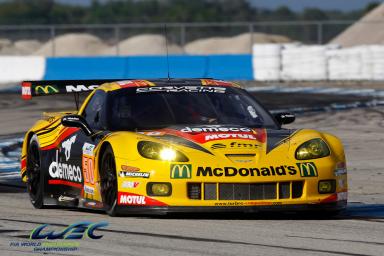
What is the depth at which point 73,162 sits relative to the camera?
10203mm

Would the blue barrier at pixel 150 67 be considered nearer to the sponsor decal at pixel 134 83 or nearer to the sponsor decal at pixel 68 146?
the sponsor decal at pixel 134 83

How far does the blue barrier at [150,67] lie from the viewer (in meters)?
33.9

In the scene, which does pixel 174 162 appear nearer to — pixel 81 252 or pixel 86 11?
pixel 81 252

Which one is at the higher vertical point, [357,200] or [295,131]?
[295,131]

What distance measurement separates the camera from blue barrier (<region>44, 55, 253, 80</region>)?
1335 inches

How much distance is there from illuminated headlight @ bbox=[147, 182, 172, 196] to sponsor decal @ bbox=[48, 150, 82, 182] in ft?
4.20

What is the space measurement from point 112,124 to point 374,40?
36.0 meters

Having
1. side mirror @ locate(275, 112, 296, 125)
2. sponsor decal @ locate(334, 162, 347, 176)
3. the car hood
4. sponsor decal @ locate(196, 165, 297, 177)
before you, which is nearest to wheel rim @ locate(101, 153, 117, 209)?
the car hood

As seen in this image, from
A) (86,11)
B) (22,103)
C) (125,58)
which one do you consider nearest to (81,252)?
(22,103)

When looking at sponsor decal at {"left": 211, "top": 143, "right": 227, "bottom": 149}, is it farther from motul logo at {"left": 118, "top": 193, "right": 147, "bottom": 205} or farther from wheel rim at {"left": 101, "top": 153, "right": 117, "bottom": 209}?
wheel rim at {"left": 101, "top": 153, "right": 117, "bottom": 209}

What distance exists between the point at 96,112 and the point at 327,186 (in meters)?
2.35

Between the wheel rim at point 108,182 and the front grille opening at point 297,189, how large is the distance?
1.39 metres

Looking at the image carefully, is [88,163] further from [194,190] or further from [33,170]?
[33,170]

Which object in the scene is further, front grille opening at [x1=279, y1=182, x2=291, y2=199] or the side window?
the side window
